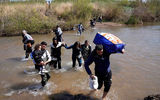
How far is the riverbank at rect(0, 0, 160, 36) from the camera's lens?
16.9 metres

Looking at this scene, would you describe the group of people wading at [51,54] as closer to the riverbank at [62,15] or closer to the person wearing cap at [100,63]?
the person wearing cap at [100,63]

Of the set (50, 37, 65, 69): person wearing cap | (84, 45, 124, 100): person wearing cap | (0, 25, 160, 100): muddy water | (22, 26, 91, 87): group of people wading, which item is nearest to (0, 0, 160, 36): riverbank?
(0, 25, 160, 100): muddy water

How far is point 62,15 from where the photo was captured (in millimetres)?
22781

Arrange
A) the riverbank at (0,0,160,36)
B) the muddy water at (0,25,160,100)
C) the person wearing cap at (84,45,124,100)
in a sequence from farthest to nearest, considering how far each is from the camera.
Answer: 1. the riverbank at (0,0,160,36)
2. the muddy water at (0,25,160,100)
3. the person wearing cap at (84,45,124,100)

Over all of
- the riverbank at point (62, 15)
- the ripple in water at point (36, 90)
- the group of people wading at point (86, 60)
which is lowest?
the ripple in water at point (36, 90)

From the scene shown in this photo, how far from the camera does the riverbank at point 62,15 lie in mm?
16859

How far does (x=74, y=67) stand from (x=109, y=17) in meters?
23.7

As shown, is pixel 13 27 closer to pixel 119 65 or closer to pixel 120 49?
pixel 119 65

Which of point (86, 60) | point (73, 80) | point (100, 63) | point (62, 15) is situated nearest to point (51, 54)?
point (73, 80)

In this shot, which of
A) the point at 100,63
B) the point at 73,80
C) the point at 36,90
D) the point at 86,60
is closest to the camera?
the point at 100,63

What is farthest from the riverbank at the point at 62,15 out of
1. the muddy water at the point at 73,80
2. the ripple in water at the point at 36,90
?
the ripple in water at the point at 36,90

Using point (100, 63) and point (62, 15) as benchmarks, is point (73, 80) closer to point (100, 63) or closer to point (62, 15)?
point (100, 63)

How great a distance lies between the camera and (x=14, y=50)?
11.1 meters

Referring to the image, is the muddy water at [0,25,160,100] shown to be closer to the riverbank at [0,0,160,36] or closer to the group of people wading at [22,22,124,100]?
the group of people wading at [22,22,124,100]
